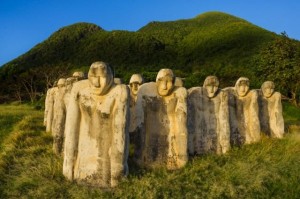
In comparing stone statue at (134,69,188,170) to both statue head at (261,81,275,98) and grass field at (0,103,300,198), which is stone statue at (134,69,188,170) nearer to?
grass field at (0,103,300,198)

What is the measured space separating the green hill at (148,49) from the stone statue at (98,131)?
40.2m

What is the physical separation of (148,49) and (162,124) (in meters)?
62.6

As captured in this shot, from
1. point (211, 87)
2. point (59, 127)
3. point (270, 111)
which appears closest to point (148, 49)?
point (270, 111)

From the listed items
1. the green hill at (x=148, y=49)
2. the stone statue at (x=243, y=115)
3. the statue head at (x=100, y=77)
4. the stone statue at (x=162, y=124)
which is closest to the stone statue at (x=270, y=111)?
the stone statue at (x=243, y=115)

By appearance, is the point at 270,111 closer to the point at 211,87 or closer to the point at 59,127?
the point at 211,87

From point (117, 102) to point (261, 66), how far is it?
27931mm

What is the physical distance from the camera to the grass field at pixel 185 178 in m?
8.24

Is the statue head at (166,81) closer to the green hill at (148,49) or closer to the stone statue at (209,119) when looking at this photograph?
the stone statue at (209,119)

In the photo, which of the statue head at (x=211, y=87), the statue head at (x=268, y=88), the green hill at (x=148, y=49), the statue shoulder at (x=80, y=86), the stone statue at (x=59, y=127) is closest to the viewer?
the statue shoulder at (x=80, y=86)

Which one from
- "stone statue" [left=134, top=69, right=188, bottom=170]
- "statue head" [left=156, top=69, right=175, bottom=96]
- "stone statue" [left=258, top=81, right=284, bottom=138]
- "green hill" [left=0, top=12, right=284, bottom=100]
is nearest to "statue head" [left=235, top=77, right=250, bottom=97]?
"stone statue" [left=258, top=81, right=284, bottom=138]

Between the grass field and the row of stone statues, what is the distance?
1.46 feet

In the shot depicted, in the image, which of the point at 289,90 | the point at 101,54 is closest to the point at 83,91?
the point at 289,90

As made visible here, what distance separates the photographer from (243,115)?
13367mm

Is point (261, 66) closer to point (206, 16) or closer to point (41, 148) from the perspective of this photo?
point (41, 148)
